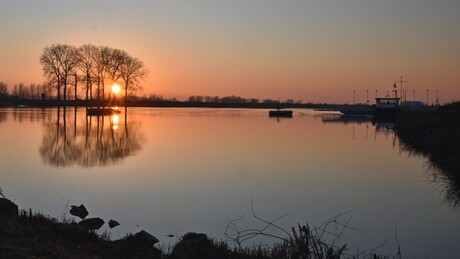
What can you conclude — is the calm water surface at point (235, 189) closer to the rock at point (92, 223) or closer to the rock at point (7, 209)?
the rock at point (92, 223)

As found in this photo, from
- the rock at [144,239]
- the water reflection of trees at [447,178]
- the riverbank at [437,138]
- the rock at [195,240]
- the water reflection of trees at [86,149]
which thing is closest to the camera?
the rock at [195,240]

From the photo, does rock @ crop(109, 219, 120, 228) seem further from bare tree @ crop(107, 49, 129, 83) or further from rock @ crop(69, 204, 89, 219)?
bare tree @ crop(107, 49, 129, 83)

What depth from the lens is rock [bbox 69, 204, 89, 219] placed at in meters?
12.3

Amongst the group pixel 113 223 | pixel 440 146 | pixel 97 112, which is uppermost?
pixel 97 112

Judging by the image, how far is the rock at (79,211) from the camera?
12.3 metres

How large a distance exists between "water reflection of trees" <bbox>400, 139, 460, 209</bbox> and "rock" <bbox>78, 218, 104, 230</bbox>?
1060 centimetres

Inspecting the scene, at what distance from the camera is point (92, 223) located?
11.2 meters

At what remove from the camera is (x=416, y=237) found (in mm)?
11438

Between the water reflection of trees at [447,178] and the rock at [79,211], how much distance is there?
11.0 m

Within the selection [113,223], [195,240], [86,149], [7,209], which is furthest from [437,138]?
[7,209]

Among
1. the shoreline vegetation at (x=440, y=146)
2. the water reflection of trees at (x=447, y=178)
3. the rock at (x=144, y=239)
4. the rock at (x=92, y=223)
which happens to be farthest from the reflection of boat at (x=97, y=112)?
the rock at (x=144, y=239)

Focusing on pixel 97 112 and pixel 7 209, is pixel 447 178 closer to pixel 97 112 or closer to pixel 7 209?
pixel 7 209

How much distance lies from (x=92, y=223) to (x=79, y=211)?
4.71 feet

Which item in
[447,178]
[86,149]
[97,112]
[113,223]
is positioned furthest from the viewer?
[97,112]
